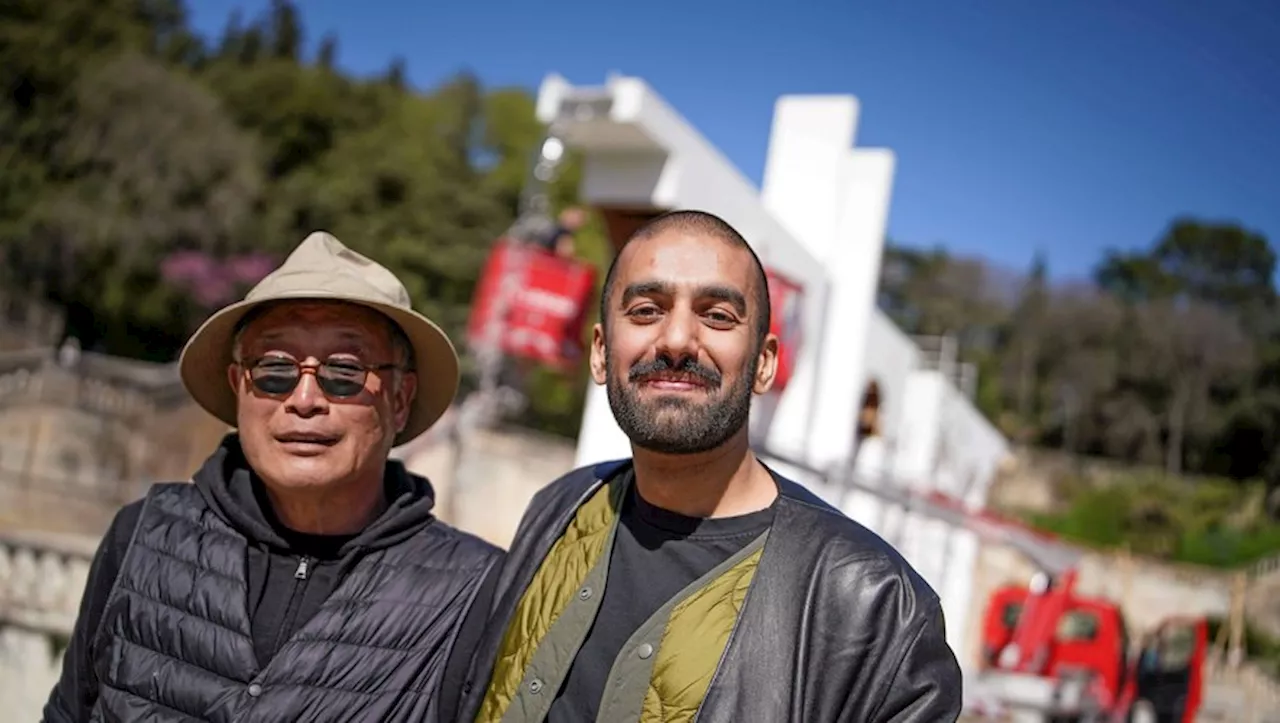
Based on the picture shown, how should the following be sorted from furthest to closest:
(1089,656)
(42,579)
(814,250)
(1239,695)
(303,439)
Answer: (1239,695) → (1089,656) → (814,250) → (42,579) → (303,439)

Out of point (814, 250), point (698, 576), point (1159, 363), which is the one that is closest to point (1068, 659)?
point (814, 250)

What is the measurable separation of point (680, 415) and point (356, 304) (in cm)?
88

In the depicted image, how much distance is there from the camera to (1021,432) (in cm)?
3984

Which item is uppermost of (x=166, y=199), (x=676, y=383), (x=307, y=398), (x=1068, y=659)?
(x=166, y=199)

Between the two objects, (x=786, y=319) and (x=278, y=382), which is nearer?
(x=278, y=382)

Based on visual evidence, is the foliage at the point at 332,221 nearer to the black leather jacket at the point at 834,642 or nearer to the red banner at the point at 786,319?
the red banner at the point at 786,319

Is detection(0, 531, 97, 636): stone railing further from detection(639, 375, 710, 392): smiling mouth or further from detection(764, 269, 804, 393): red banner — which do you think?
detection(639, 375, 710, 392): smiling mouth

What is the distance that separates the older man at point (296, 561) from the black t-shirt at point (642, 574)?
1.22ft

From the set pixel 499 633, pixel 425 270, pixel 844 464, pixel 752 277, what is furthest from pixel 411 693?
pixel 425 270

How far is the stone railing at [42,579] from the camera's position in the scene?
18.0ft

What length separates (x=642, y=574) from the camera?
2.00 m

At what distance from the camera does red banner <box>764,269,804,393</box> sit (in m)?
7.34

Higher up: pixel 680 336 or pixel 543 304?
pixel 543 304

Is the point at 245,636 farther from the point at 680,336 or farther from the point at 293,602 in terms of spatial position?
the point at 680,336
